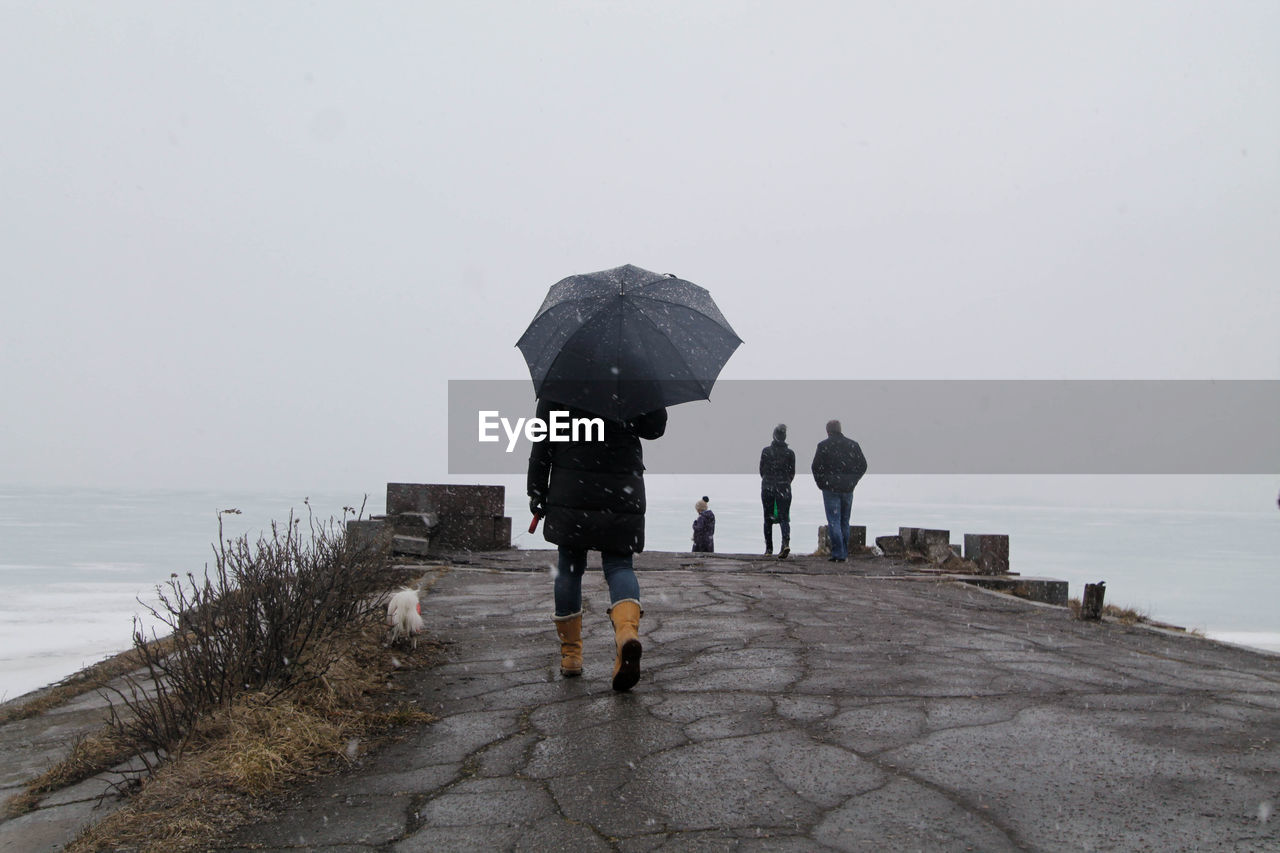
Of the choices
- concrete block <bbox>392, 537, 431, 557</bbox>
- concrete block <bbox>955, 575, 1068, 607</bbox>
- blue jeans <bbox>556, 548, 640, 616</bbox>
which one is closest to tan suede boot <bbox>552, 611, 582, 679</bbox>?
blue jeans <bbox>556, 548, 640, 616</bbox>

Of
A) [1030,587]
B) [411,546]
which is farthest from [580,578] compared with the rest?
[1030,587]

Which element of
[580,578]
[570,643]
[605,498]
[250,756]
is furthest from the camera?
[570,643]

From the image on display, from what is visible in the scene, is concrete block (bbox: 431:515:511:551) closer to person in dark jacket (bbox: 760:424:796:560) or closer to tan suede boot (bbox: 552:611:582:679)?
person in dark jacket (bbox: 760:424:796:560)

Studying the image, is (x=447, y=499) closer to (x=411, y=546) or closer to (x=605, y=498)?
(x=411, y=546)

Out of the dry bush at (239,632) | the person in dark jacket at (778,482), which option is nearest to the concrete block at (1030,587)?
the person in dark jacket at (778,482)

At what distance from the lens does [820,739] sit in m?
4.13

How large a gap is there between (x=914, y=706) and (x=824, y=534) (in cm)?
1345

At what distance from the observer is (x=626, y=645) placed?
493 centimetres

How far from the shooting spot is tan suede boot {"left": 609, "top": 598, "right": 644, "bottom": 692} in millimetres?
4938

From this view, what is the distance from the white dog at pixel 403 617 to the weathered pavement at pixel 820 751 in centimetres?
37

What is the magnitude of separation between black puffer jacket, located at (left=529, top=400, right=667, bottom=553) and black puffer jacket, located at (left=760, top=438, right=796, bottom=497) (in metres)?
10.3

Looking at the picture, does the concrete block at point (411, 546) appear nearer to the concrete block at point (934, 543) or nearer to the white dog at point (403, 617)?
the white dog at point (403, 617)

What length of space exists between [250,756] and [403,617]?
257cm

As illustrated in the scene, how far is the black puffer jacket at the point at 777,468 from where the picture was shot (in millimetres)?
15305
